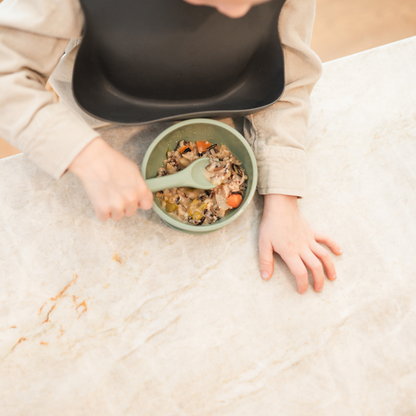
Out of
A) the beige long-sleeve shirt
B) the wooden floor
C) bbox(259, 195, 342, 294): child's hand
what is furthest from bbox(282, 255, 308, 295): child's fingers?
the wooden floor

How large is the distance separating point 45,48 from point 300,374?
2.37ft

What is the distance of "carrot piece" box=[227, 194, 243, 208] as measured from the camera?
23.5 inches

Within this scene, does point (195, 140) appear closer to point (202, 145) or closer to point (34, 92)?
point (202, 145)

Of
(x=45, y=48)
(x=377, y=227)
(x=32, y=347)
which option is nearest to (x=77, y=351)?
(x=32, y=347)

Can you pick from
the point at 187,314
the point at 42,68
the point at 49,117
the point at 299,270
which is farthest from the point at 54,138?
the point at 299,270

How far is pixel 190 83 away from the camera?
60cm

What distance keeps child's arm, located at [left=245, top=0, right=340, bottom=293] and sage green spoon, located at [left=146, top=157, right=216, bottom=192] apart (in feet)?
0.41

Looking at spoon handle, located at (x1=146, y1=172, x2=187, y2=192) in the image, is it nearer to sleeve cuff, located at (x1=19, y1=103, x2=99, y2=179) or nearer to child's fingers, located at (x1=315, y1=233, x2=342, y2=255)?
sleeve cuff, located at (x1=19, y1=103, x2=99, y2=179)

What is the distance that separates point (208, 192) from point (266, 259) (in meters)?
0.17

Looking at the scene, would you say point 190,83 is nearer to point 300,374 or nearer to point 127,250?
point 127,250

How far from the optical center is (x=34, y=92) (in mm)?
495

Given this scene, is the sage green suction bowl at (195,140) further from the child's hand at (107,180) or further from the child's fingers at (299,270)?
the child's fingers at (299,270)

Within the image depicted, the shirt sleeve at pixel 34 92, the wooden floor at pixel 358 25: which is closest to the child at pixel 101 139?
the shirt sleeve at pixel 34 92

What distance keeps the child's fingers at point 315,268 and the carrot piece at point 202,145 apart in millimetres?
286
